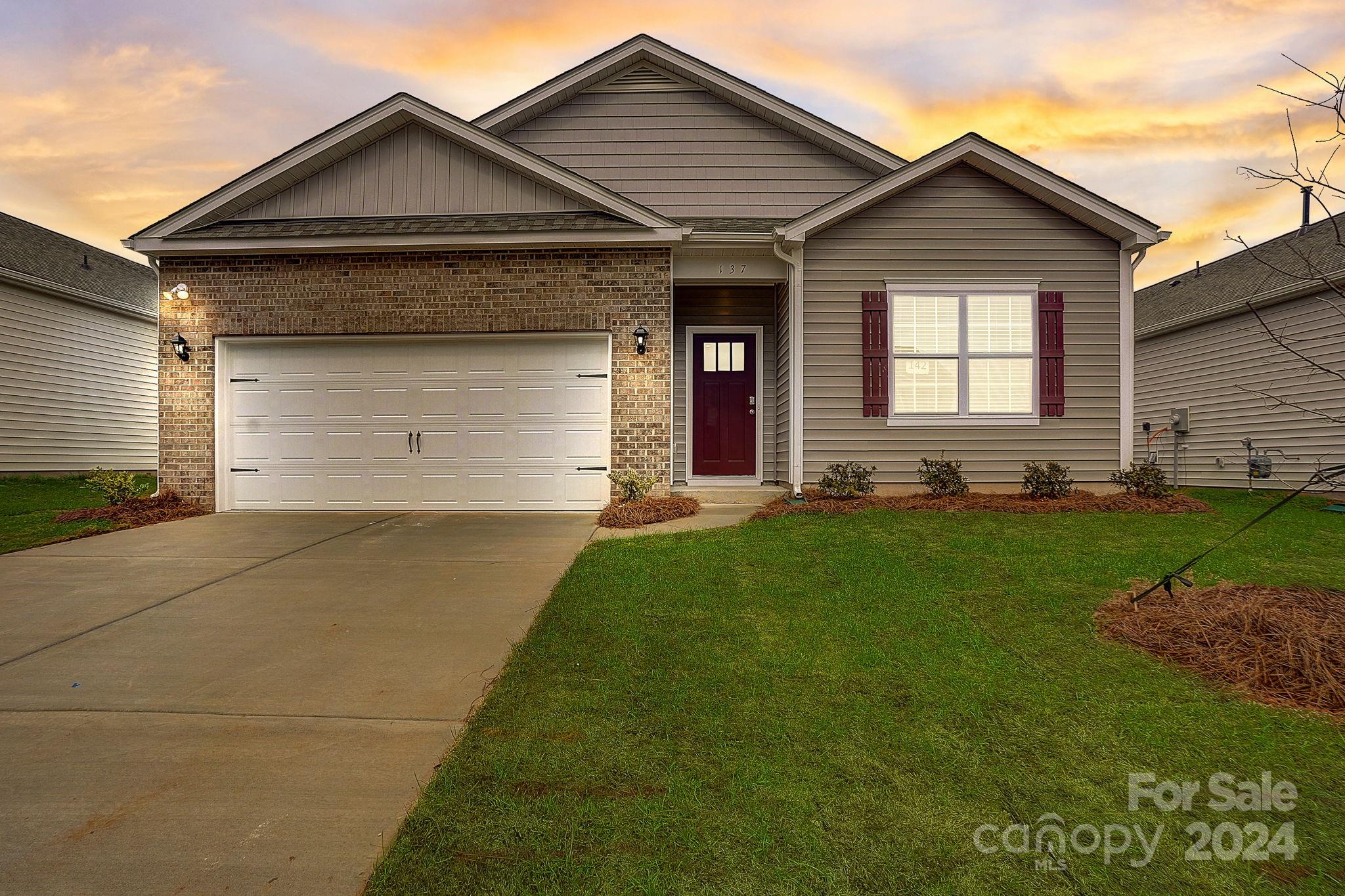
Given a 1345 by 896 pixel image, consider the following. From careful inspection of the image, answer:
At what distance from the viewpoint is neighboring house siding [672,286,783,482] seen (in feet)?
33.7

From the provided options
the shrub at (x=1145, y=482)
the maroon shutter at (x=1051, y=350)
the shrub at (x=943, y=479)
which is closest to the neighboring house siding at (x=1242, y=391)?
the shrub at (x=1145, y=482)

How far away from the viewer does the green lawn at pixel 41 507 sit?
23.0ft

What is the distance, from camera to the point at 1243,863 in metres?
1.87

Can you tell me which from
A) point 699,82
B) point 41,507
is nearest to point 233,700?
point 41,507

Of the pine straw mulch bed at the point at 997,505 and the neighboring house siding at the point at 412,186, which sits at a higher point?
the neighboring house siding at the point at 412,186

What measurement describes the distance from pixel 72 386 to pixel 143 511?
8518 mm

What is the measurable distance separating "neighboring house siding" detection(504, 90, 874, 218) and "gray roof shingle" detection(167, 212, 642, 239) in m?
2.58

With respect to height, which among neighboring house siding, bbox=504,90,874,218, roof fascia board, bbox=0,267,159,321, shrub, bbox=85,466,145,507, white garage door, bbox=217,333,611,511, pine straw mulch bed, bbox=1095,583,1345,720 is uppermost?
neighboring house siding, bbox=504,90,874,218

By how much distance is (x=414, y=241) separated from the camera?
8344 millimetres

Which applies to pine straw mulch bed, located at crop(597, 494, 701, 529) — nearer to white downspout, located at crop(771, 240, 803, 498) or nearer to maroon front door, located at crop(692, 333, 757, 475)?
white downspout, located at crop(771, 240, 803, 498)

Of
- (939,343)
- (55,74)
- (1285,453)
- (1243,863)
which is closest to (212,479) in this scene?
(55,74)

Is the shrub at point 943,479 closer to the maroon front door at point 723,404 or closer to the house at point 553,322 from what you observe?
the house at point 553,322

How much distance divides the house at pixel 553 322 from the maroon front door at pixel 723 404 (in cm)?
162

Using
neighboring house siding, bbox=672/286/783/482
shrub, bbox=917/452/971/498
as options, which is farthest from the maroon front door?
shrub, bbox=917/452/971/498
